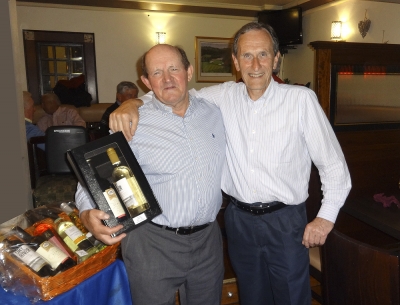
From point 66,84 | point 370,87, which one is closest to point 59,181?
point 370,87

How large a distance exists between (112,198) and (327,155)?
86cm

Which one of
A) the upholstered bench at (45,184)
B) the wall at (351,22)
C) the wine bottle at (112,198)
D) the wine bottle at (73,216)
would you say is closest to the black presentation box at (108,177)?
the wine bottle at (112,198)

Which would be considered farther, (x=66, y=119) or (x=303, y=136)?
(x=66, y=119)

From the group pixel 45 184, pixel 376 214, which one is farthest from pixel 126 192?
pixel 45 184

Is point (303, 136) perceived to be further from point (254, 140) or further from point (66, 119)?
point (66, 119)

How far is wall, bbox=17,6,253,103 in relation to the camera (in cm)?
641

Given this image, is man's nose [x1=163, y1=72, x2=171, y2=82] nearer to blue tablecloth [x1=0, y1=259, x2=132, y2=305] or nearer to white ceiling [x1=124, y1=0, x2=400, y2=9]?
blue tablecloth [x1=0, y1=259, x2=132, y2=305]

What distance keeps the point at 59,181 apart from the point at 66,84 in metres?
3.67

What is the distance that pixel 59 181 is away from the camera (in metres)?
3.21

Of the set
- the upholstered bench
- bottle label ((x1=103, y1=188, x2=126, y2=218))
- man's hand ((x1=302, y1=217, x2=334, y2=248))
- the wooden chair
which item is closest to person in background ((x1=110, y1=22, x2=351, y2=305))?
man's hand ((x1=302, y1=217, x2=334, y2=248))

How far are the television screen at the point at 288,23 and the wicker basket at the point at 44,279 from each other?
6.29m

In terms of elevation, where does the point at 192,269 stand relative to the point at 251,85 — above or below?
below

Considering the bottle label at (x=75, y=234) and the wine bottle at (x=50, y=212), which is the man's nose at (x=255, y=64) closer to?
the bottle label at (x=75, y=234)

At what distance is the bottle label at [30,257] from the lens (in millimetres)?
1341
